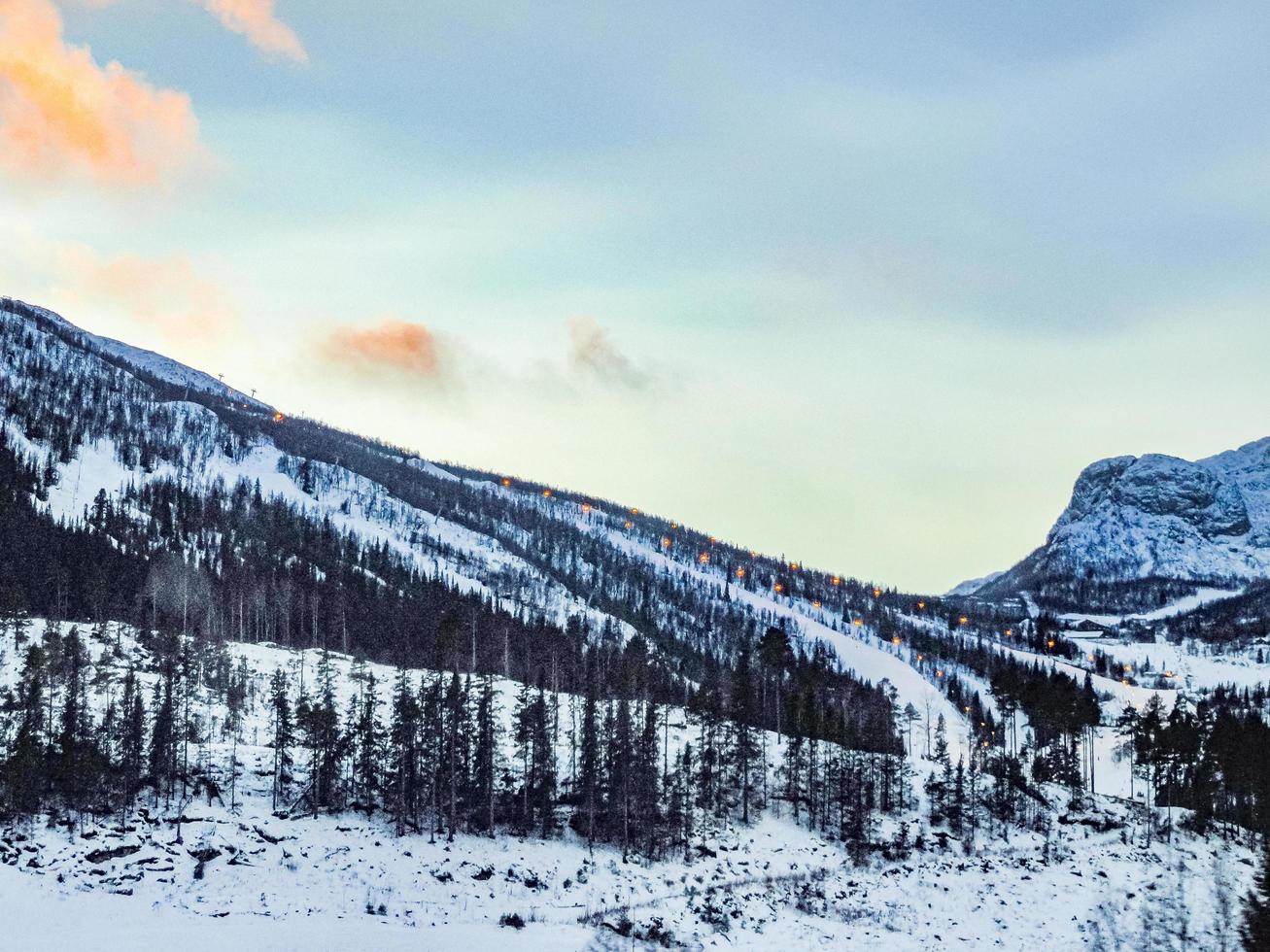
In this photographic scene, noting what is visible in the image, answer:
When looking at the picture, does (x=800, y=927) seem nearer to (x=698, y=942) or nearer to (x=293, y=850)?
(x=698, y=942)

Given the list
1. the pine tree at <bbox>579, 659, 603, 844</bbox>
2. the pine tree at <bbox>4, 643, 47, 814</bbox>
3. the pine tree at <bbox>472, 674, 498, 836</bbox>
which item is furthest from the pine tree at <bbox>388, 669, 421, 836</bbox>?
the pine tree at <bbox>4, 643, 47, 814</bbox>

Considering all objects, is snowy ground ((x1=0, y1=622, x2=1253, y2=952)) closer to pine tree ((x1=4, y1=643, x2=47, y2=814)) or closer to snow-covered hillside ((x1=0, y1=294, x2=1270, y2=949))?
snow-covered hillside ((x1=0, y1=294, x2=1270, y2=949))

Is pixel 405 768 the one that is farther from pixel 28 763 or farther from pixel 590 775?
pixel 28 763

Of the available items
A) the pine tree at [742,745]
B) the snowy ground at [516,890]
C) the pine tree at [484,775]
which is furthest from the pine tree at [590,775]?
the pine tree at [742,745]

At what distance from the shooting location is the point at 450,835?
69.6 m

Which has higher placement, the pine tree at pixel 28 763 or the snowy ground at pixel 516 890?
the pine tree at pixel 28 763

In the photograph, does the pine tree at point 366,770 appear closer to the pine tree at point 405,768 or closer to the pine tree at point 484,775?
the pine tree at point 405,768

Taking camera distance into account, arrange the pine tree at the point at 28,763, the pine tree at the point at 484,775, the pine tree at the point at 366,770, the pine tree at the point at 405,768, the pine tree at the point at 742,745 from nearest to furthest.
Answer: the pine tree at the point at 28,763, the pine tree at the point at 405,768, the pine tree at the point at 366,770, the pine tree at the point at 484,775, the pine tree at the point at 742,745

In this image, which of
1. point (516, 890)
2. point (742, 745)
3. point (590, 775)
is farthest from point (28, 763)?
point (742, 745)

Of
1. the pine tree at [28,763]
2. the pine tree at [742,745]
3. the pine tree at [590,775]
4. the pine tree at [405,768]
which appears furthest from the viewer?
the pine tree at [742,745]

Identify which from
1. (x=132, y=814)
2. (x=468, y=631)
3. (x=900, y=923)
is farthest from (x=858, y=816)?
(x=468, y=631)

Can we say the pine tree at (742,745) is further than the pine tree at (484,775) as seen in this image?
Yes

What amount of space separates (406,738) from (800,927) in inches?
1280

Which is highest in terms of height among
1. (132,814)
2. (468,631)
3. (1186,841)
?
(468,631)
